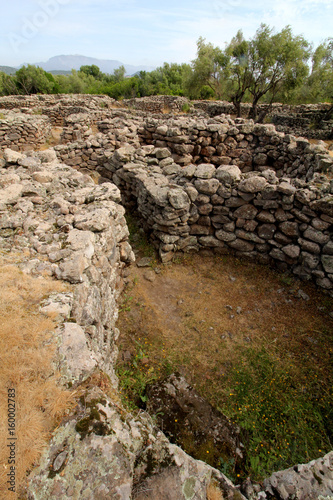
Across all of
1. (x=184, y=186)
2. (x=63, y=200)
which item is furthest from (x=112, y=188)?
(x=184, y=186)

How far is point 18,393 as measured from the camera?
2135mm

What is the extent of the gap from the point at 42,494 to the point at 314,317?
5.74 metres

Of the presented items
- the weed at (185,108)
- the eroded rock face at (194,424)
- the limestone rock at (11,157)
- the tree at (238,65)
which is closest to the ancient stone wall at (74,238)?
the limestone rock at (11,157)

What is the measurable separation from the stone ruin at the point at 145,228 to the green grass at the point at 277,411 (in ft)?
3.39

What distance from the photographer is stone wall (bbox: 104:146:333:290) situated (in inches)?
244

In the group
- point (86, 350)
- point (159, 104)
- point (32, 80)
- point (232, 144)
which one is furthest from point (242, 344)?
point (32, 80)

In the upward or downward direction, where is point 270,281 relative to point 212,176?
downward

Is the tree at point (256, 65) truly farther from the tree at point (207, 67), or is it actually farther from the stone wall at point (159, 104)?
the stone wall at point (159, 104)

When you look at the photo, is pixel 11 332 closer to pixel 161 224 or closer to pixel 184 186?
pixel 161 224

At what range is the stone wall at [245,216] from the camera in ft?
20.3

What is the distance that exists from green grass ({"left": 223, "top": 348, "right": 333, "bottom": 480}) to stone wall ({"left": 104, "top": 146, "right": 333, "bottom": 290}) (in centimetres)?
258

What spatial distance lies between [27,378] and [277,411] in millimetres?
3832

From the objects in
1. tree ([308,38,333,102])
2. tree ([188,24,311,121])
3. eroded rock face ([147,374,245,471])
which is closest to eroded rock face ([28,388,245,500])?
eroded rock face ([147,374,245,471])

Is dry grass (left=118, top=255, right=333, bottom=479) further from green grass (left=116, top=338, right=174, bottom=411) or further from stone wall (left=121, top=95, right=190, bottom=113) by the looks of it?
stone wall (left=121, top=95, right=190, bottom=113)
